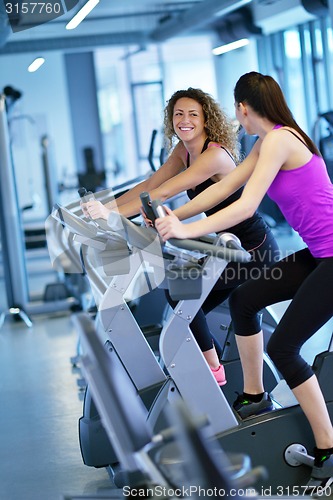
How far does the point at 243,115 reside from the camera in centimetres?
263

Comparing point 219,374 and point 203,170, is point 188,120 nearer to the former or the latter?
point 203,170

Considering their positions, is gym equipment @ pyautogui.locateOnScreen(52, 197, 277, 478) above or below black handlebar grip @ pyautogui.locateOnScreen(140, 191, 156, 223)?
below

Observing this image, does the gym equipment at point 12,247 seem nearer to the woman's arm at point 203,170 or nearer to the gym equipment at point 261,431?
the woman's arm at point 203,170

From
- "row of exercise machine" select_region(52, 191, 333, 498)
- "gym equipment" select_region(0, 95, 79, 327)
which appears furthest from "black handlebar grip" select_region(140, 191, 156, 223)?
"gym equipment" select_region(0, 95, 79, 327)

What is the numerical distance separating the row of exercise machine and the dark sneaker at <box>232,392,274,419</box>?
0.06 meters

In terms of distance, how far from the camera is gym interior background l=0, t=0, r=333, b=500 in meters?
4.07

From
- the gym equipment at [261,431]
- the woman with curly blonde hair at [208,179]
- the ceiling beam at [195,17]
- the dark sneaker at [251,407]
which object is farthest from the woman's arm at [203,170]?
the ceiling beam at [195,17]

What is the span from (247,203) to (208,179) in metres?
0.74

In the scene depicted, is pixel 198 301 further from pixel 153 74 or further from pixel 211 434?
pixel 153 74

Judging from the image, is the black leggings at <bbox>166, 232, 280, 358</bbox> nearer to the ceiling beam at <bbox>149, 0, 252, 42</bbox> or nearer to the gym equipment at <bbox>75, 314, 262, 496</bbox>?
the gym equipment at <bbox>75, 314, 262, 496</bbox>

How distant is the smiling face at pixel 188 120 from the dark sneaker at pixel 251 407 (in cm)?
110

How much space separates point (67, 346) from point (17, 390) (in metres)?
1.14

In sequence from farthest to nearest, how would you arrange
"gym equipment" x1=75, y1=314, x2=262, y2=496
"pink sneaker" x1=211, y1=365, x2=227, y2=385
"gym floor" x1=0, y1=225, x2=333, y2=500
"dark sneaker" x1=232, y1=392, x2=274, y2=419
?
"gym floor" x1=0, y1=225, x2=333, y2=500
"pink sneaker" x1=211, y1=365, x2=227, y2=385
"dark sneaker" x1=232, y1=392, x2=274, y2=419
"gym equipment" x1=75, y1=314, x2=262, y2=496

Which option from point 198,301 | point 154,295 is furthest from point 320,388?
point 154,295
